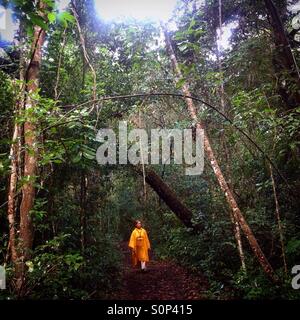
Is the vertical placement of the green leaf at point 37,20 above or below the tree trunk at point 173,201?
above

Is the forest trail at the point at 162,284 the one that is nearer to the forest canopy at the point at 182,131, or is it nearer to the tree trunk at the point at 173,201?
the forest canopy at the point at 182,131

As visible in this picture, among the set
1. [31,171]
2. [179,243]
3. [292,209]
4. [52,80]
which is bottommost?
[179,243]

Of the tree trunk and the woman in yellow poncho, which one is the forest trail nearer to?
the woman in yellow poncho

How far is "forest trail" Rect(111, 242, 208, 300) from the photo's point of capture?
26.7 feet

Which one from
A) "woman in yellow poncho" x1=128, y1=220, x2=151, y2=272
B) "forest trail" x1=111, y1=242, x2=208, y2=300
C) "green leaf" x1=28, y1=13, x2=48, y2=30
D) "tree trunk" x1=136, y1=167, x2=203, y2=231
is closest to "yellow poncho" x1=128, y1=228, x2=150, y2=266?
"woman in yellow poncho" x1=128, y1=220, x2=151, y2=272

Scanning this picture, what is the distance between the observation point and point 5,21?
20.6 ft

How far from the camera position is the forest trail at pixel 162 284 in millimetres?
8141

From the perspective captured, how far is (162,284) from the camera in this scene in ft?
30.4

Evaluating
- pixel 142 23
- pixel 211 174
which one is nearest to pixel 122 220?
pixel 211 174

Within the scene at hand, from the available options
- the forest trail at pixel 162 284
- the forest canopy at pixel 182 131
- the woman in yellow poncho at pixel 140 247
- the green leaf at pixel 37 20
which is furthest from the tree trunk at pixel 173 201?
the green leaf at pixel 37 20
